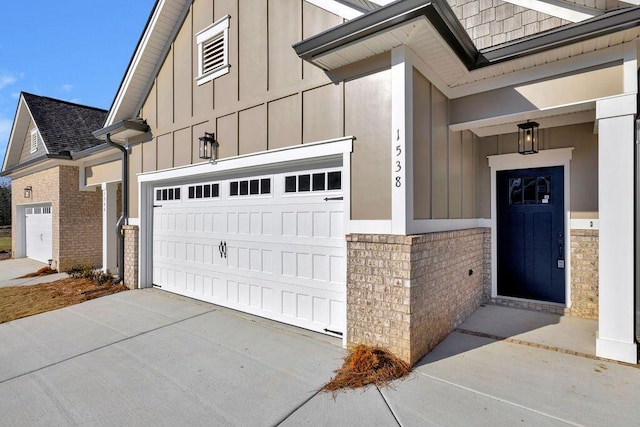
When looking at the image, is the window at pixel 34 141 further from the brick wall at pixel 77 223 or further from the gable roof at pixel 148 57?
the gable roof at pixel 148 57

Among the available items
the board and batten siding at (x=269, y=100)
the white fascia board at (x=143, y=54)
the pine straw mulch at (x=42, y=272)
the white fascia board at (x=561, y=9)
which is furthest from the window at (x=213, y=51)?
the pine straw mulch at (x=42, y=272)

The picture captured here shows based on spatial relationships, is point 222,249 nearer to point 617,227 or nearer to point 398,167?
point 398,167

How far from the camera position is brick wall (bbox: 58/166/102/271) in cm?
1035

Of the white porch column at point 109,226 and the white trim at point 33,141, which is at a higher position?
the white trim at point 33,141

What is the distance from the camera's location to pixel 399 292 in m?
3.59

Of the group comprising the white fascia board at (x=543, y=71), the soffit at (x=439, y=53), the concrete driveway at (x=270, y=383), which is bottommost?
the concrete driveway at (x=270, y=383)

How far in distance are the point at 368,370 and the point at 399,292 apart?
0.88 meters

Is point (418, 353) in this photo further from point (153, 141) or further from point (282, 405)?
point (153, 141)

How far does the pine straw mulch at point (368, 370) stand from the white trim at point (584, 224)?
3810 mm

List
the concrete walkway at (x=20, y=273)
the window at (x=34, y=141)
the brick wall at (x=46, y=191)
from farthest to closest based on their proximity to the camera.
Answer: the window at (x=34, y=141)
the brick wall at (x=46, y=191)
the concrete walkway at (x=20, y=273)

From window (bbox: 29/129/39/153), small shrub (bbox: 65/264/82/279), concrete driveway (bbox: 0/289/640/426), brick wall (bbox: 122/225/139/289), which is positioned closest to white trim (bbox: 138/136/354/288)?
brick wall (bbox: 122/225/139/289)

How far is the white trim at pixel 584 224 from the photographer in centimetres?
508

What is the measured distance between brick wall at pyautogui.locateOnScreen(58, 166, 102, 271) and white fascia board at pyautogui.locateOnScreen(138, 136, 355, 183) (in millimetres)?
5547

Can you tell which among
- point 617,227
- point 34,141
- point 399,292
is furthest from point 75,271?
point 617,227
